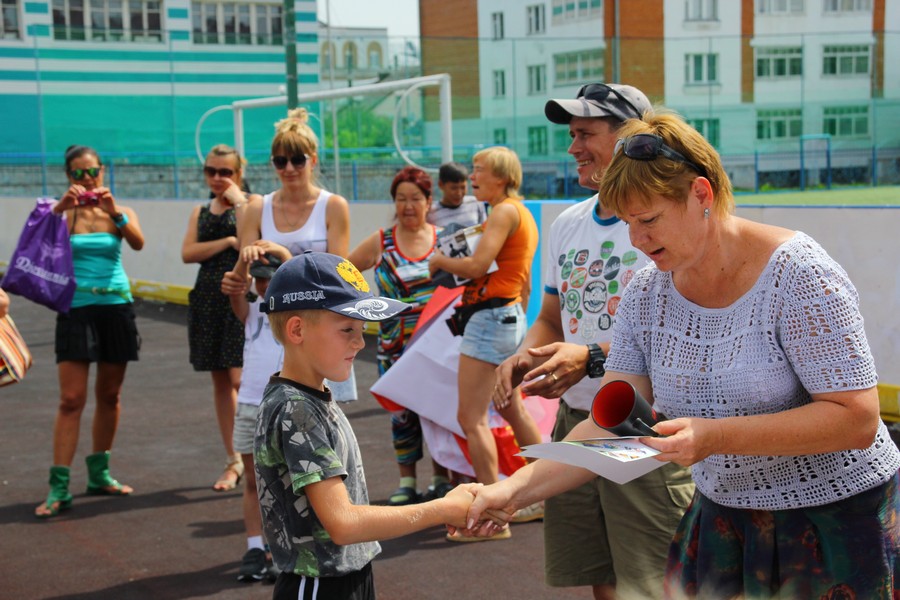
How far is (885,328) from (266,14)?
26195 millimetres

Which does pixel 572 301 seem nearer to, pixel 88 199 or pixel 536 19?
pixel 88 199

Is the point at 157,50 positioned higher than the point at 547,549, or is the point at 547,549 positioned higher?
the point at 157,50

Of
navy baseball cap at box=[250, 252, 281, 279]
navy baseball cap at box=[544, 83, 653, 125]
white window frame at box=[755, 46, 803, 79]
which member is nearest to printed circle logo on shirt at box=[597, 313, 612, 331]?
navy baseball cap at box=[544, 83, 653, 125]

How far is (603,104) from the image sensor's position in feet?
11.6

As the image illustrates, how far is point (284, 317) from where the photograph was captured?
9.64ft

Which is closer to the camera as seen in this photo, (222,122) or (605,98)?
(605,98)

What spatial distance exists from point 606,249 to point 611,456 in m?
1.47

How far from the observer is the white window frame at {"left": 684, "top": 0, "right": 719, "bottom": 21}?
2877cm

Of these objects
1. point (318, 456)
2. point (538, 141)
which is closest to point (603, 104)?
point (318, 456)

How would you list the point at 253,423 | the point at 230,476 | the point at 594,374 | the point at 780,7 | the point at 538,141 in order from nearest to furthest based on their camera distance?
1. the point at 594,374
2. the point at 253,423
3. the point at 230,476
4. the point at 538,141
5. the point at 780,7

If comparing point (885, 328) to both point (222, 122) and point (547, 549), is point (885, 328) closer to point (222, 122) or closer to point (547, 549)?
point (547, 549)

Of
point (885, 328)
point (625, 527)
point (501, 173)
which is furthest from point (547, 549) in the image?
point (885, 328)

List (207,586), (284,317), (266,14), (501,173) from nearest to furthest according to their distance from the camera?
(284,317), (207,586), (501,173), (266,14)

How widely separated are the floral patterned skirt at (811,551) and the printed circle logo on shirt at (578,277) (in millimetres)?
1226
